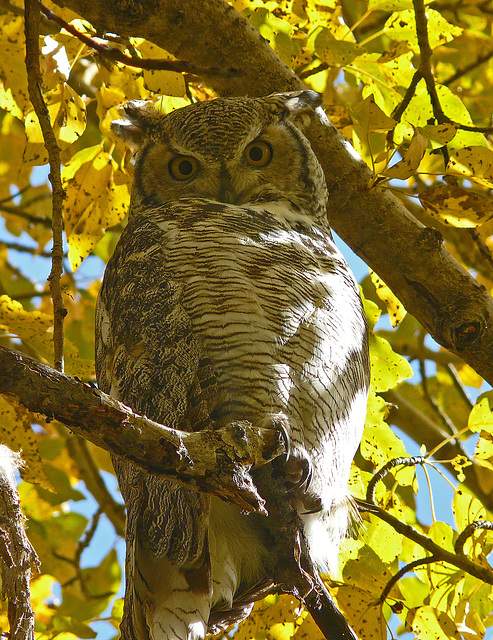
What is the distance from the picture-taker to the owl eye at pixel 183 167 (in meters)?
1.90

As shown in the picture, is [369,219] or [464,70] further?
[464,70]

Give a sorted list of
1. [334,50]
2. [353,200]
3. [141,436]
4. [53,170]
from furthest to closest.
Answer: [353,200] → [334,50] → [53,170] → [141,436]

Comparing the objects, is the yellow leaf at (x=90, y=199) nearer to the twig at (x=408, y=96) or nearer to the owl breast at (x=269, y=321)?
the owl breast at (x=269, y=321)

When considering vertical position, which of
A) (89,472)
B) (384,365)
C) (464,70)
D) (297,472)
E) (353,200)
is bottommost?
(297,472)

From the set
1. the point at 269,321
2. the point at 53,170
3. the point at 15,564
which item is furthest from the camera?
the point at 53,170

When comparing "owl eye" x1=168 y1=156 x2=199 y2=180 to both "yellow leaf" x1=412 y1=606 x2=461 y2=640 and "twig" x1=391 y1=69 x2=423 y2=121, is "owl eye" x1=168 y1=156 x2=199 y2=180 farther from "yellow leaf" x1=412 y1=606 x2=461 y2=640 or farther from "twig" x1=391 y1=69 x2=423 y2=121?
"yellow leaf" x1=412 y1=606 x2=461 y2=640

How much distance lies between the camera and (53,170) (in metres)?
1.50

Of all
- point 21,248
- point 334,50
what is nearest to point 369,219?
point 334,50

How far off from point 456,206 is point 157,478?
2.94 feet

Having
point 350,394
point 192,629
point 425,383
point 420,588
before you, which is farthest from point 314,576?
point 425,383

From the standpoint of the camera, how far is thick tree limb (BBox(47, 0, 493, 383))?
1.69m

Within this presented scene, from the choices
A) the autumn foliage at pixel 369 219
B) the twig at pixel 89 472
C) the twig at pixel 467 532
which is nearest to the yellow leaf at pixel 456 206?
the autumn foliage at pixel 369 219

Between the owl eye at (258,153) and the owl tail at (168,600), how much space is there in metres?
1.06

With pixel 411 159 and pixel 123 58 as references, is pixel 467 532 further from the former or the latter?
pixel 123 58
